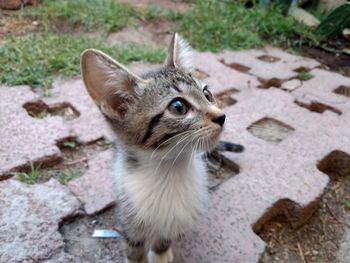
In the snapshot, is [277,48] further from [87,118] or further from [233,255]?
[233,255]

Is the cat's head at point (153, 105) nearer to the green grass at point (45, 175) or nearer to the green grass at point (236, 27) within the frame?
the green grass at point (45, 175)

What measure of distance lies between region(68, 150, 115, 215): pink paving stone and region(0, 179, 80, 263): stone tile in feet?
0.19

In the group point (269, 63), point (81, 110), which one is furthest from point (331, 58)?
point (81, 110)

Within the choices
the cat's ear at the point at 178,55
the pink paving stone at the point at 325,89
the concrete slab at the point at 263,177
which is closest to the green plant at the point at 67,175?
the concrete slab at the point at 263,177

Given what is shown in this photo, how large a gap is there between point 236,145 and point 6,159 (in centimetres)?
143

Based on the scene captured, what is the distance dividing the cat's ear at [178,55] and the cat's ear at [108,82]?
29 cm

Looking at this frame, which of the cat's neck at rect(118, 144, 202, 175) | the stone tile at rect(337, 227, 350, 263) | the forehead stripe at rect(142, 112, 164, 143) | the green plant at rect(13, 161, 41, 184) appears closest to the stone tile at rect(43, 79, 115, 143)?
the green plant at rect(13, 161, 41, 184)

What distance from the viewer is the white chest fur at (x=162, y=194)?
5.56 ft

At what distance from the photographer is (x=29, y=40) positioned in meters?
3.45

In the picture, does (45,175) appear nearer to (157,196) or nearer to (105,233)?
(105,233)

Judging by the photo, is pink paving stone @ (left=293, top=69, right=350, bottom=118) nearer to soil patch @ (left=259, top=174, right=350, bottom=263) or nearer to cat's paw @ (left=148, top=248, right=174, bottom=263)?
soil patch @ (left=259, top=174, right=350, bottom=263)

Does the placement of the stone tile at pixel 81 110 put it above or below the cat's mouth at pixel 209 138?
below

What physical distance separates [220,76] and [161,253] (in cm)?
185

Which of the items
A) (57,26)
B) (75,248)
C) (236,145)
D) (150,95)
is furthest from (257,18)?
(75,248)
